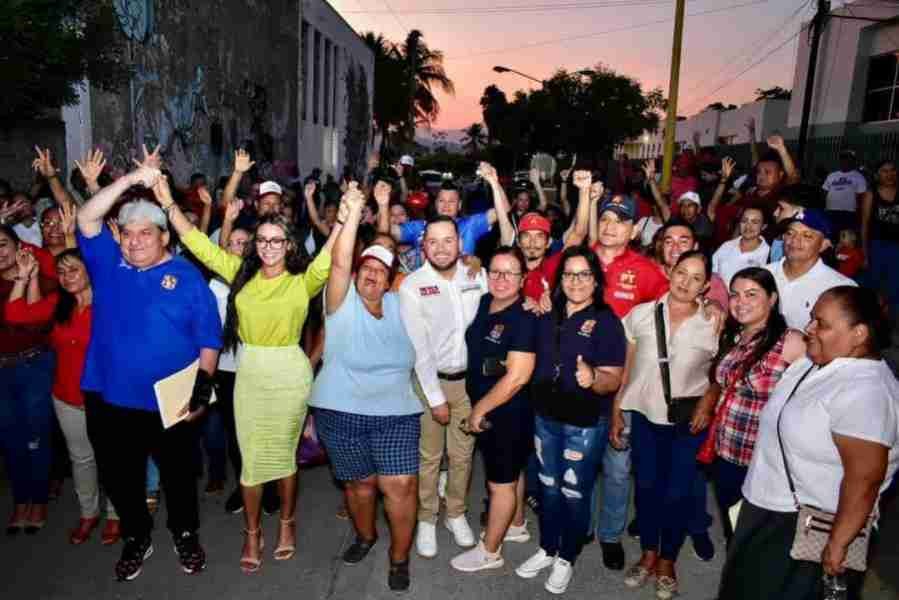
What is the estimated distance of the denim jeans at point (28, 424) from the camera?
4.14 metres

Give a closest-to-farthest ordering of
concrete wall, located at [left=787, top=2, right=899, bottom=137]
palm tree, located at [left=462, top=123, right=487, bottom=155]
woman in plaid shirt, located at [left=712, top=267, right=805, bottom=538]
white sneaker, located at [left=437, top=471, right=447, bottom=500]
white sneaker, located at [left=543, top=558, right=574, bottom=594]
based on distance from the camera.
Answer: woman in plaid shirt, located at [left=712, top=267, right=805, bottom=538], white sneaker, located at [left=543, top=558, right=574, bottom=594], white sneaker, located at [left=437, top=471, right=447, bottom=500], concrete wall, located at [left=787, top=2, right=899, bottom=137], palm tree, located at [left=462, top=123, right=487, bottom=155]

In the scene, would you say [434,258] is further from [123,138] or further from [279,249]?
[123,138]

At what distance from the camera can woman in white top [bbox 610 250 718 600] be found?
142 inches

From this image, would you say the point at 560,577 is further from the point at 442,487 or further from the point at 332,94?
the point at 332,94

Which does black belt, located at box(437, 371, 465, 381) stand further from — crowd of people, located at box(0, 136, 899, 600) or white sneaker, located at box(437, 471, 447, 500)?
white sneaker, located at box(437, 471, 447, 500)

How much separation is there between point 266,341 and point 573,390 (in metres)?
1.75

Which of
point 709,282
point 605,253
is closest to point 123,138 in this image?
point 605,253

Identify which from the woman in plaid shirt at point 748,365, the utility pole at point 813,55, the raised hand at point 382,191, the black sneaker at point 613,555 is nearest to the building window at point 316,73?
the utility pole at point 813,55

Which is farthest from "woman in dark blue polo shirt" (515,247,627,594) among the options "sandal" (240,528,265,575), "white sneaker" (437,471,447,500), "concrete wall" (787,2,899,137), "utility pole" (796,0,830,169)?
"concrete wall" (787,2,899,137)

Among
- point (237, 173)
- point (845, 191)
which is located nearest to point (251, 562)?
point (237, 173)

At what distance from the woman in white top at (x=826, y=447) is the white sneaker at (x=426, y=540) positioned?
194 centimetres

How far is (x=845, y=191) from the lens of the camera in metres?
8.23

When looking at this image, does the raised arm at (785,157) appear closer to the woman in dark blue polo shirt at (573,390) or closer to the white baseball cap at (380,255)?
the woman in dark blue polo shirt at (573,390)

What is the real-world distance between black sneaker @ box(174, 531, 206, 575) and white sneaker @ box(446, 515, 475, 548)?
1.56 meters
